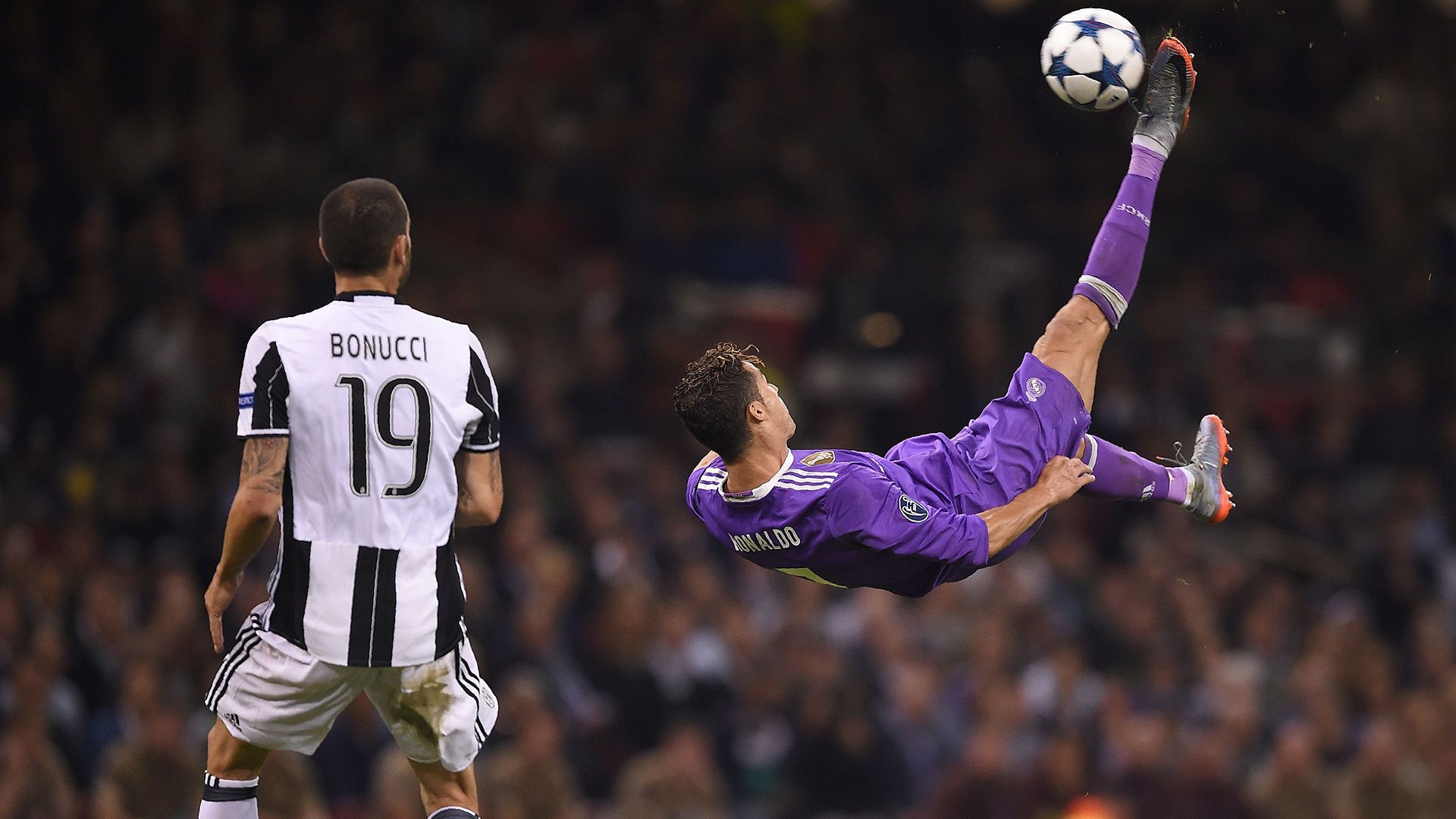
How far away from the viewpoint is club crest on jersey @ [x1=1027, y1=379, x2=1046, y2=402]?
5914mm

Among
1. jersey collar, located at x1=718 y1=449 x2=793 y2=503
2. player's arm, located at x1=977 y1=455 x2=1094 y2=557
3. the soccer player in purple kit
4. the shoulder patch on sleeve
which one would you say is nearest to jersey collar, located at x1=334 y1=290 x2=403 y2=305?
the soccer player in purple kit

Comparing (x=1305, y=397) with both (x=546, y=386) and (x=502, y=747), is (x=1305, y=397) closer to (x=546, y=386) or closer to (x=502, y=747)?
(x=546, y=386)

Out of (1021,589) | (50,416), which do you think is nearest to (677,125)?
(1021,589)

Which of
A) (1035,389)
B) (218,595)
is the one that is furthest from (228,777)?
(1035,389)

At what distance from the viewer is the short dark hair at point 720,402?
17.4ft

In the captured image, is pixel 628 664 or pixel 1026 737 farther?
pixel 1026 737

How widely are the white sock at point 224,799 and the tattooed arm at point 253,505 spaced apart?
56cm

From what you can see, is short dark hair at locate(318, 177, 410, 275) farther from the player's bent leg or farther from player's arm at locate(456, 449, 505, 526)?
the player's bent leg

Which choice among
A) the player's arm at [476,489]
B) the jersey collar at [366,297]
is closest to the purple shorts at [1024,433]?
the player's arm at [476,489]

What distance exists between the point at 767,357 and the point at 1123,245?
763 centimetres

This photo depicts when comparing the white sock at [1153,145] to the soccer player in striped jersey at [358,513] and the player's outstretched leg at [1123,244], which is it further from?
the soccer player in striped jersey at [358,513]

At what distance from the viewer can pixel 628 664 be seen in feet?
33.2

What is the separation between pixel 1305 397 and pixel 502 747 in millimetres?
7968

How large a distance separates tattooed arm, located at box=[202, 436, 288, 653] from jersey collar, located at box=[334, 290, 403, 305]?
1.44 ft
